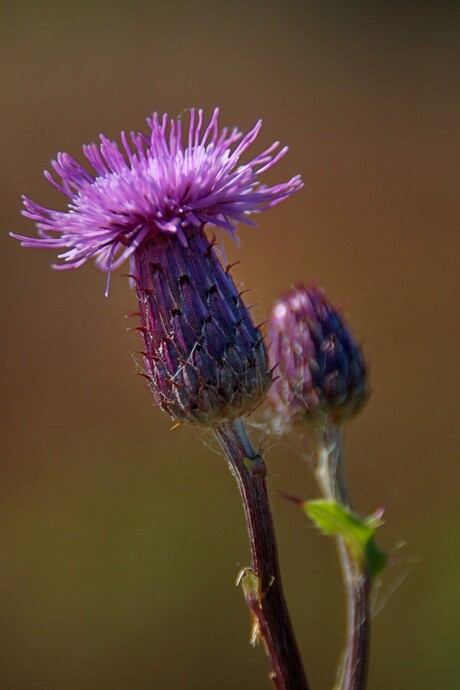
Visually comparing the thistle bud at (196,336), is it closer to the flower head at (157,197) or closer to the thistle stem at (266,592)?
the flower head at (157,197)

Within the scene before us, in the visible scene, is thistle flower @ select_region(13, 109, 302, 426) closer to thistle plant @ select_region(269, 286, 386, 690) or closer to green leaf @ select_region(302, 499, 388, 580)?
thistle plant @ select_region(269, 286, 386, 690)

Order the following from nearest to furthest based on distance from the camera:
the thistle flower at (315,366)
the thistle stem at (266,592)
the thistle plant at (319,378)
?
1. the thistle stem at (266,592)
2. the thistle plant at (319,378)
3. the thistle flower at (315,366)

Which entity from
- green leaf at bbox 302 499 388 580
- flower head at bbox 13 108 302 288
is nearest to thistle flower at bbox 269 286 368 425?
flower head at bbox 13 108 302 288

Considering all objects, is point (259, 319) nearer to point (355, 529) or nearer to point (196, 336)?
point (196, 336)

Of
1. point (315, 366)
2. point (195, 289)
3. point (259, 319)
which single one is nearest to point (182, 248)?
point (195, 289)

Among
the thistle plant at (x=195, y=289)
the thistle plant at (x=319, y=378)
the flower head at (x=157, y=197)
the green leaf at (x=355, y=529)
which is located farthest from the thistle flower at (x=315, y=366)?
the green leaf at (x=355, y=529)

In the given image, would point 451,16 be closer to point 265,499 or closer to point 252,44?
point 252,44

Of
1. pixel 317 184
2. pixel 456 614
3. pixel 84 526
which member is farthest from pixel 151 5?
pixel 456 614
